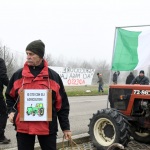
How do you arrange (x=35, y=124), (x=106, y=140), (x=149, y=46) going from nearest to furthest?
(x=35, y=124)
(x=106, y=140)
(x=149, y=46)

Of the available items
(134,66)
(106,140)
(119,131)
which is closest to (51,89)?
(119,131)

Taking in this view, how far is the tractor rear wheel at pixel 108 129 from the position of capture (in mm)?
5566

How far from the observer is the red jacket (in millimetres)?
3152

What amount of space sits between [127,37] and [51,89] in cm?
411

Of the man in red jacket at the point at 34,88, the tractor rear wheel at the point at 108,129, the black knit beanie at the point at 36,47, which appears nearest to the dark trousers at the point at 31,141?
the man in red jacket at the point at 34,88

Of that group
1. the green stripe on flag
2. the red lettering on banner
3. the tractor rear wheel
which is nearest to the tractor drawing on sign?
the tractor rear wheel

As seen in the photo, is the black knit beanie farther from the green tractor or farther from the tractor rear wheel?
the tractor rear wheel

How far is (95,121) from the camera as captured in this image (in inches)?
239

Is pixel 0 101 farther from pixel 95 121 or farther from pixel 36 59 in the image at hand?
pixel 36 59

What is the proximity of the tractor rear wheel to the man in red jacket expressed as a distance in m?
2.50

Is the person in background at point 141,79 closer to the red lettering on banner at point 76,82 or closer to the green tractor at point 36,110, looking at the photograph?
the green tractor at point 36,110

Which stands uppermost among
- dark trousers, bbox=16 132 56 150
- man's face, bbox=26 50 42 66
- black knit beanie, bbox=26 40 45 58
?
black knit beanie, bbox=26 40 45 58

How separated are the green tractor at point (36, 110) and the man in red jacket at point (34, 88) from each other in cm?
9

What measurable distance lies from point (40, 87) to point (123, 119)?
113 inches
